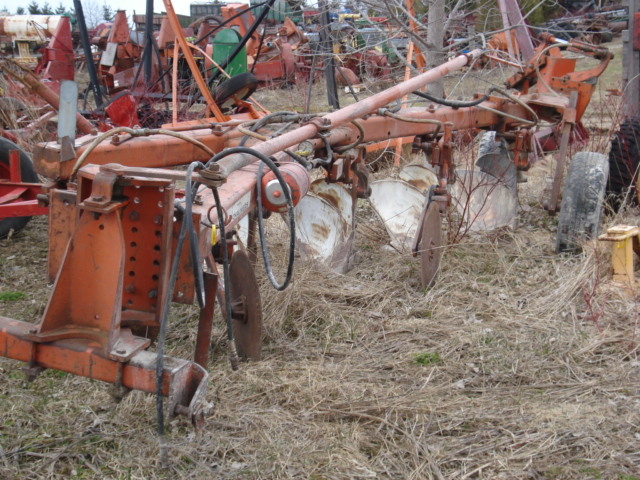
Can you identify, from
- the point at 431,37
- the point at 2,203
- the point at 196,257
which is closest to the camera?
the point at 196,257

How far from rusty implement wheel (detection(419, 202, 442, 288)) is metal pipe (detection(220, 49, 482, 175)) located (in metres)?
0.78

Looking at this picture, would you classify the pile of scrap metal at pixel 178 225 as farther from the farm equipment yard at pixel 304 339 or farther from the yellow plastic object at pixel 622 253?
the yellow plastic object at pixel 622 253

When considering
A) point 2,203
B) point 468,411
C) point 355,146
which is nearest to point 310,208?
point 355,146

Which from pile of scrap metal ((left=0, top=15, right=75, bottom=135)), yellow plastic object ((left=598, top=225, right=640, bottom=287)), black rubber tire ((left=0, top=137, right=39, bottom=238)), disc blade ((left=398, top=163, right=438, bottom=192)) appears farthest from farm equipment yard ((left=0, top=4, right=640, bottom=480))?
pile of scrap metal ((left=0, top=15, right=75, bottom=135))

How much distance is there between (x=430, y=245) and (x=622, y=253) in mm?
1167

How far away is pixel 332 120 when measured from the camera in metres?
3.71

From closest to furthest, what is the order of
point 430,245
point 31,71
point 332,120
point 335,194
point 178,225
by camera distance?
point 178,225, point 332,120, point 430,245, point 31,71, point 335,194

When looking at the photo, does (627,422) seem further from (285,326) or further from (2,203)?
(2,203)

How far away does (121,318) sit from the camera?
2.41 meters

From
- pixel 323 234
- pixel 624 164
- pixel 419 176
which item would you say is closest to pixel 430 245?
pixel 323 234

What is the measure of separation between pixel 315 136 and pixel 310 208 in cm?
168

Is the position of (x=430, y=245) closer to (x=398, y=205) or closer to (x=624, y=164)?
(x=398, y=205)

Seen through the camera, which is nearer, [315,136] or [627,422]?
[627,422]

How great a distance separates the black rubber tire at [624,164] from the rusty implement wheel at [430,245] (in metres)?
1.73
